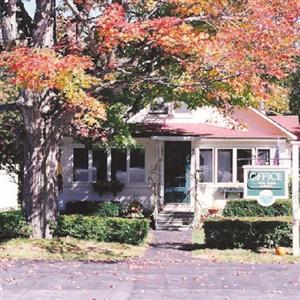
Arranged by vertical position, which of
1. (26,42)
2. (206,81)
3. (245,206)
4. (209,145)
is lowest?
(245,206)

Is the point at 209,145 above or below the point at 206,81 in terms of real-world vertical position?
below

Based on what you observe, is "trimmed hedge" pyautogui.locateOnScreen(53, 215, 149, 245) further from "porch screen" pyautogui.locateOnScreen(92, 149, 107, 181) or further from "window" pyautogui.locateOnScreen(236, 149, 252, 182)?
"window" pyautogui.locateOnScreen(236, 149, 252, 182)

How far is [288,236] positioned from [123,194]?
430 inches

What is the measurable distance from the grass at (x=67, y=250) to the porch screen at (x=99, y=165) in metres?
9.25

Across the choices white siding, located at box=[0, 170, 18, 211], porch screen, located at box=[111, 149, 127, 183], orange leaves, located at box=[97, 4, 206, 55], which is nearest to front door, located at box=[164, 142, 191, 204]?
porch screen, located at box=[111, 149, 127, 183]

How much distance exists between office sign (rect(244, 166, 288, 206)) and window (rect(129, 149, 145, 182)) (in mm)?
10507

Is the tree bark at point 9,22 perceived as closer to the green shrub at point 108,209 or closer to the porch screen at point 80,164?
the green shrub at point 108,209

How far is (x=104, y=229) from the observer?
18938mm

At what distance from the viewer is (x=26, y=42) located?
748 inches

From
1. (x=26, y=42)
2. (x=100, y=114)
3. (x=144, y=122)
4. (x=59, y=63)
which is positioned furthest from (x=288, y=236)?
(x=144, y=122)

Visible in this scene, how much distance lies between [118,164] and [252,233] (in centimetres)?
1110

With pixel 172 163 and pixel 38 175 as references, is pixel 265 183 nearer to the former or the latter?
pixel 38 175

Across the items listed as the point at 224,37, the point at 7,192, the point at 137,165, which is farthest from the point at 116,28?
the point at 7,192

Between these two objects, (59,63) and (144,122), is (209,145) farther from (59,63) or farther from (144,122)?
(59,63)
